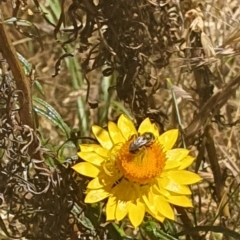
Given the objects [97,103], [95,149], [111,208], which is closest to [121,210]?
[111,208]

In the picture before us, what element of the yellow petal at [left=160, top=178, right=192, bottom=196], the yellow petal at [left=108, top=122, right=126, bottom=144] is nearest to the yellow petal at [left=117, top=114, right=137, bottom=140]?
the yellow petal at [left=108, top=122, right=126, bottom=144]

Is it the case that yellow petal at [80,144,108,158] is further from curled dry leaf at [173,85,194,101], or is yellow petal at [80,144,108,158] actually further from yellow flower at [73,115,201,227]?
curled dry leaf at [173,85,194,101]

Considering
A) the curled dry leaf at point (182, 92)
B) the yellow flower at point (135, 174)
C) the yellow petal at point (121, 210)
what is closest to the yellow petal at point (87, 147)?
the yellow flower at point (135, 174)

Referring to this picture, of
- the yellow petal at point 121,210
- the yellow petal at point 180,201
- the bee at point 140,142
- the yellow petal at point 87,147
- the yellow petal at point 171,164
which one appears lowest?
the yellow petal at point 180,201

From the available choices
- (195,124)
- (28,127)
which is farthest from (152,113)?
(28,127)

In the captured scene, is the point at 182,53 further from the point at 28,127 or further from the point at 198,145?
the point at 28,127

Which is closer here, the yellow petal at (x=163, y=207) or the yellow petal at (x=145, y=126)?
the yellow petal at (x=163, y=207)

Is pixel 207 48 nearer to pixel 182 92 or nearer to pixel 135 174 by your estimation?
pixel 182 92

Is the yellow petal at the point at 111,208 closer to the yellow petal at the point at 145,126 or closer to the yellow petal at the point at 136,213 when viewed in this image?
the yellow petal at the point at 136,213
